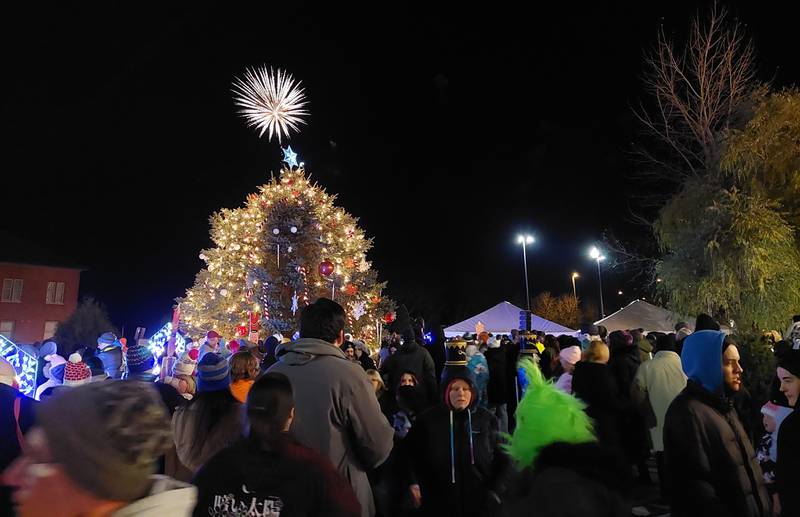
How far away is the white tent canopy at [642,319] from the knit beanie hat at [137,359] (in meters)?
19.7

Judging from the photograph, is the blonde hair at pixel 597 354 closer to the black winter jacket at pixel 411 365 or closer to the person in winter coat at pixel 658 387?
the person in winter coat at pixel 658 387

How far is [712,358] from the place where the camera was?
361 cm

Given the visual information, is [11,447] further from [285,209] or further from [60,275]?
[60,275]

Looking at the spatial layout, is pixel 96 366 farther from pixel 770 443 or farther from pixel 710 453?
pixel 770 443

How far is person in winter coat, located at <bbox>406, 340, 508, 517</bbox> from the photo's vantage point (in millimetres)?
4461

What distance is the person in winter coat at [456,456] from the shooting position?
446 centimetres

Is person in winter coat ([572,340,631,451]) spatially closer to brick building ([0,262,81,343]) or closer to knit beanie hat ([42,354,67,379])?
knit beanie hat ([42,354,67,379])

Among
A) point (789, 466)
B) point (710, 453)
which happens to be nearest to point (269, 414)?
point (710, 453)

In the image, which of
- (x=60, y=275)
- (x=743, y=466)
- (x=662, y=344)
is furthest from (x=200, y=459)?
(x=60, y=275)

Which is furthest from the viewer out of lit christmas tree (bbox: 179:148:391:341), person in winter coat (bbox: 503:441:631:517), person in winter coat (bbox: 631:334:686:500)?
lit christmas tree (bbox: 179:148:391:341)

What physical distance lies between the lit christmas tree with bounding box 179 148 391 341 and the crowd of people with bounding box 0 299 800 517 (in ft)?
48.1

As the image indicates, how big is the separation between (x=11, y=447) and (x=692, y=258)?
21.1 m

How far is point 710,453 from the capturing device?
3.32 m

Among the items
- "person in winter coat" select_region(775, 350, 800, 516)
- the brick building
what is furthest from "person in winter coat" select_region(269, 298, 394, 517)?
the brick building
